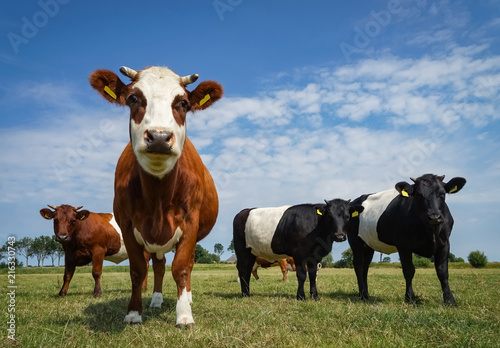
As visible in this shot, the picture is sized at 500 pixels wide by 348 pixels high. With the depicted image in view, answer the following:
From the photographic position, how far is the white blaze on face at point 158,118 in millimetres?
4348

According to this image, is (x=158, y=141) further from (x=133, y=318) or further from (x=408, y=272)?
(x=408, y=272)

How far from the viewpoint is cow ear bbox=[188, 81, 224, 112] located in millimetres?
5430

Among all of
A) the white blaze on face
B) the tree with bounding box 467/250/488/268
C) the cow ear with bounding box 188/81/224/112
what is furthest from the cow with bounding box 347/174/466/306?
the tree with bounding box 467/250/488/268

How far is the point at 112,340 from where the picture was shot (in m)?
4.20

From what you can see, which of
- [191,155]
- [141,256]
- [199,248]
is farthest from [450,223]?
[199,248]

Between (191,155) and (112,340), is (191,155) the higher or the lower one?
the higher one

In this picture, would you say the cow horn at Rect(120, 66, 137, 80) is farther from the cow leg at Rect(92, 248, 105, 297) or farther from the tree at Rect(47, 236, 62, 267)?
the tree at Rect(47, 236, 62, 267)

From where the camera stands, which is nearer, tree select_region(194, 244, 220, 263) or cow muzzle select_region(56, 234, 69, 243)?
cow muzzle select_region(56, 234, 69, 243)

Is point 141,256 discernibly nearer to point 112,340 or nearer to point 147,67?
point 112,340

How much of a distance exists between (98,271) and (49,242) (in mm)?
77465

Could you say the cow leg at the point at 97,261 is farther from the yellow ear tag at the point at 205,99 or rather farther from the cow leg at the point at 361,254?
the yellow ear tag at the point at 205,99

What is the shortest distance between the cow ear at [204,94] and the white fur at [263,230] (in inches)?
204

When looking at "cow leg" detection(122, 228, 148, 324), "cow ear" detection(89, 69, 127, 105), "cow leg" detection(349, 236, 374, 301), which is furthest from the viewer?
"cow leg" detection(349, 236, 374, 301)

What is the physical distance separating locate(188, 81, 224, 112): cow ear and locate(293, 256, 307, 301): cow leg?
4.70 meters
